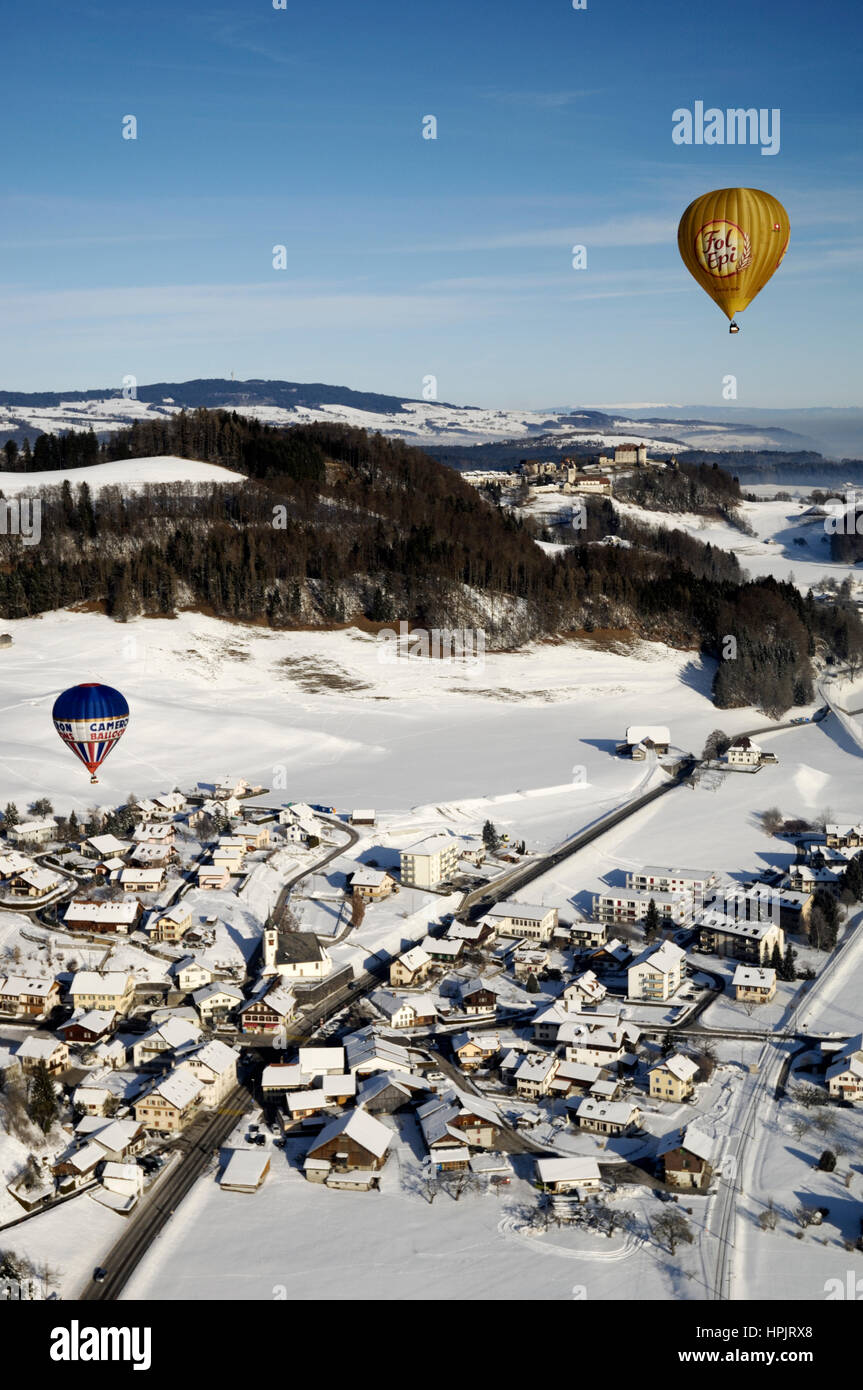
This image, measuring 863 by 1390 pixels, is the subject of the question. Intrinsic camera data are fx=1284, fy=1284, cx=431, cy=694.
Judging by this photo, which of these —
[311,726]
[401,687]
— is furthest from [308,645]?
[311,726]

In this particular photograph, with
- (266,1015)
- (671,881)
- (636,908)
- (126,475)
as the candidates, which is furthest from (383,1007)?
(126,475)

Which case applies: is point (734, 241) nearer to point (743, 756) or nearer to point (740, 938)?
point (740, 938)

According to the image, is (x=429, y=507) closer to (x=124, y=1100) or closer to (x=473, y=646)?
(x=473, y=646)

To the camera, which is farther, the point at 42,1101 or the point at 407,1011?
the point at 407,1011

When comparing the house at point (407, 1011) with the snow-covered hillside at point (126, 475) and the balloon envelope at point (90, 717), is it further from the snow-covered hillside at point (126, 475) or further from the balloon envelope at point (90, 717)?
the snow-covered hillside at point (126, 475)

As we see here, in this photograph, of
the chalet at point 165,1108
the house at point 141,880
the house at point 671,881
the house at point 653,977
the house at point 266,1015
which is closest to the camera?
the chalet at point 165,1108

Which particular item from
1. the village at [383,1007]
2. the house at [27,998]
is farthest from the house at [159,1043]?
the house at [27,998]
